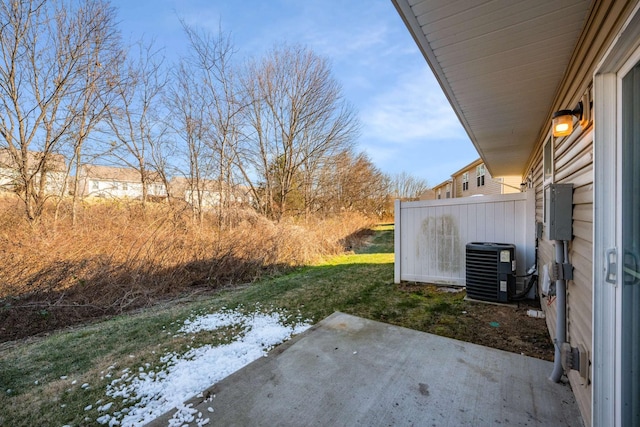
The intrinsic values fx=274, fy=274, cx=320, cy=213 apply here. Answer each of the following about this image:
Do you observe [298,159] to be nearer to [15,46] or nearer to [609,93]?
[15,46]

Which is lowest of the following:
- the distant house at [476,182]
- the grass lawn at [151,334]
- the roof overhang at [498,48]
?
the grass lawn at [151,334]

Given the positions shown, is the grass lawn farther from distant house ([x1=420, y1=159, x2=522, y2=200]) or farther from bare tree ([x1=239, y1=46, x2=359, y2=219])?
distant house ([x1=420, y1=159, x2=522, y2=200])

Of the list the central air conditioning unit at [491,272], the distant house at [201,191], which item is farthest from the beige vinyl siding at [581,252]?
the distant house at [201,191]

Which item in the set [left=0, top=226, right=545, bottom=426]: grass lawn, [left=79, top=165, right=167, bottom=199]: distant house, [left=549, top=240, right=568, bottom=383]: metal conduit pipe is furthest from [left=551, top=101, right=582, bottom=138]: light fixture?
[left=79, top=165, right=167, bottom=199]: distant house

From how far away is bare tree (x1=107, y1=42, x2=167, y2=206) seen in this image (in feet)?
23.3

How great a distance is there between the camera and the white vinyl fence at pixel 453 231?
159 inches

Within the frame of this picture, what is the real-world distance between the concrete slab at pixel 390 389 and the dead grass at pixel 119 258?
10.5 ft

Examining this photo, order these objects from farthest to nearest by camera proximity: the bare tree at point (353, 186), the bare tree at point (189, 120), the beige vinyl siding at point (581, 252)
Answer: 1. the bare tree at point (353, 186)
2. the bare tree at point (189, 120)
3. the beige vinyl siding at point (581, 252)

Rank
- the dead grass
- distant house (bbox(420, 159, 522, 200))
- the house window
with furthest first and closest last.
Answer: the house window, distant house (bbox(420, 159, 522, 200)), the dead grass

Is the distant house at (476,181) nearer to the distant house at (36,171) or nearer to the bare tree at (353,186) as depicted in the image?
the bare tree at (353,186)

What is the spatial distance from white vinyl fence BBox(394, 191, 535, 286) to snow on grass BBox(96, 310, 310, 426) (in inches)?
102

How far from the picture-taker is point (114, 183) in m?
7.55

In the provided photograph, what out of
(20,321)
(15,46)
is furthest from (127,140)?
(20,321)

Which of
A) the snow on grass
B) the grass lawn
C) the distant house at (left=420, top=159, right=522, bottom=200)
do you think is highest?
the distant house at (left=420, top=159, right=522, bottom=200)
